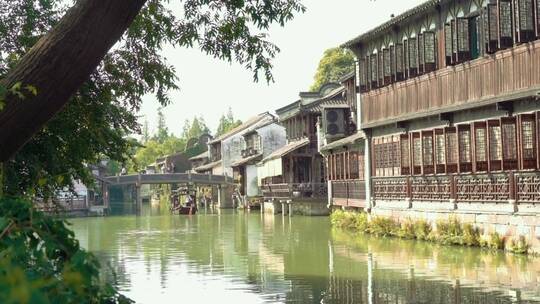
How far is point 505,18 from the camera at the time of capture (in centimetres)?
2142

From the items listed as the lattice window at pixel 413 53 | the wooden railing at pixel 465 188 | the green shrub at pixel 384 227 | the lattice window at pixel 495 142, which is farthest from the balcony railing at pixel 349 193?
the lattice window at pixel 495 142

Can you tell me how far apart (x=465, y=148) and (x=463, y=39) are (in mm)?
3349

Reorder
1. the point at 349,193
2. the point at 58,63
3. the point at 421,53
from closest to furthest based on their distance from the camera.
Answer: the point at 58,63 → the point at 421,53 → the point at 349,193

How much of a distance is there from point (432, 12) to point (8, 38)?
17.5 metres

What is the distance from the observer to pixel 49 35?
16.9 ft

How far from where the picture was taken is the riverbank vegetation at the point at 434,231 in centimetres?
2203

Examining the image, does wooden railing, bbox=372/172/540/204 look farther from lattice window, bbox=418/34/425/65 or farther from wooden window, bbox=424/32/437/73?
lattice window, bbox=418/34/425/65

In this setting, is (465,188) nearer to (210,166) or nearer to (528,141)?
(528,141)

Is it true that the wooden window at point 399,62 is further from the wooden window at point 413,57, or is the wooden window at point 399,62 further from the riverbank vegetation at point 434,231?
the riverbank vegetation at point 434,231

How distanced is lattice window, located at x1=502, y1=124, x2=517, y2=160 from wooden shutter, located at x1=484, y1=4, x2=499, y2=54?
217 cm

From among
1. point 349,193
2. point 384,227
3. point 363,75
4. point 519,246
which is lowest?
point 519,246

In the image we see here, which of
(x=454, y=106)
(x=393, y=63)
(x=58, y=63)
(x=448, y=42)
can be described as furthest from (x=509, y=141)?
(x=58, y=63)

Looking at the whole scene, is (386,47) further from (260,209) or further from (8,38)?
(260,209)

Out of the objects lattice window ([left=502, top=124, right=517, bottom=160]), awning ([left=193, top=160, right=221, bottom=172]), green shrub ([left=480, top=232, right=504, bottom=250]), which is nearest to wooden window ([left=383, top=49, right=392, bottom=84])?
lattice window ([left=502, top=124, right=517, bottom=160])
